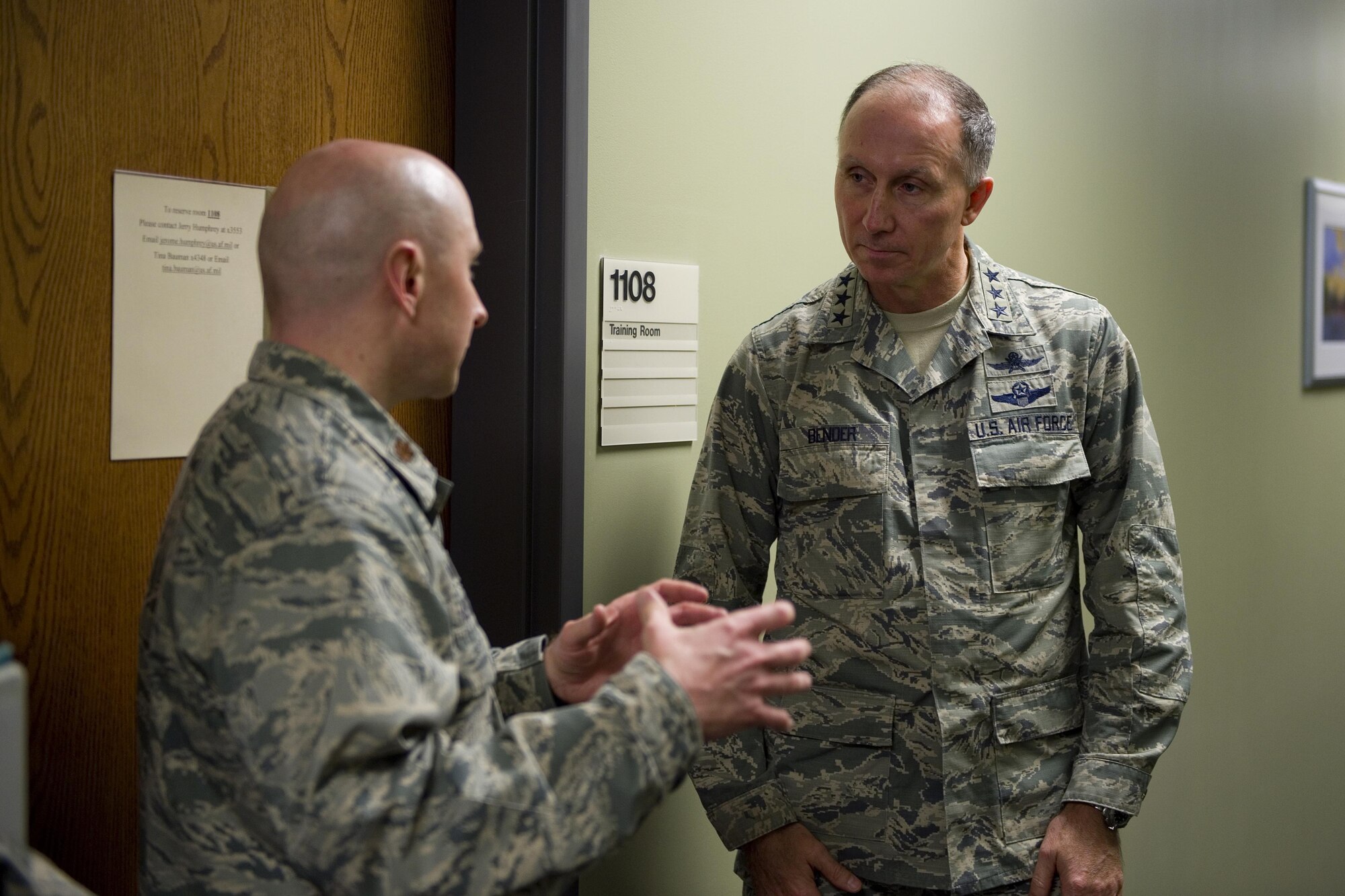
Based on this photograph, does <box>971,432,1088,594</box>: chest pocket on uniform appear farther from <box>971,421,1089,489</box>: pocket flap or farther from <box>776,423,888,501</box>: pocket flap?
<box>776,423,888,501</box>: pocket flap

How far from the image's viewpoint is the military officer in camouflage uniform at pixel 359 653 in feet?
3.21

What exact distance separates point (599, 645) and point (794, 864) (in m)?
0.62

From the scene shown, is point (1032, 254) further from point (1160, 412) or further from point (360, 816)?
point (360, 816)

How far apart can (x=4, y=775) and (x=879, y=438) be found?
1.29m

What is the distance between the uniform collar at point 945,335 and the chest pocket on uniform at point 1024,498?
131mm

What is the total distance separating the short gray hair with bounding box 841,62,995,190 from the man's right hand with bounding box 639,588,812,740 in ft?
3.21

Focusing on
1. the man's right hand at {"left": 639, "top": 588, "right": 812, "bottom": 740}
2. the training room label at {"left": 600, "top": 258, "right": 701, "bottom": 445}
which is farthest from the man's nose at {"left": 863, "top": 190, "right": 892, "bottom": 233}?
the man's right hand at {"left": 639, "top": 588, "right": 812, "bottom": 740}

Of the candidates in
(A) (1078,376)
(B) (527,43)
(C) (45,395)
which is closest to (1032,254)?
(A) (1078,376)

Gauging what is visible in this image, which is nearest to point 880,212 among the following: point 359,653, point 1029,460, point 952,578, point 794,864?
point 1029,460

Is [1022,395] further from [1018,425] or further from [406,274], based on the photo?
[406,274]

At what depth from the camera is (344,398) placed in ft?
3.72

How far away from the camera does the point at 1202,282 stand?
3.16 metres

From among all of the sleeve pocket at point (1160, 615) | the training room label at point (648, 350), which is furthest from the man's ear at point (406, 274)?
the sleeve pocket at point (1160, 615)

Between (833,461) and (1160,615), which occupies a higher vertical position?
(833,461)
